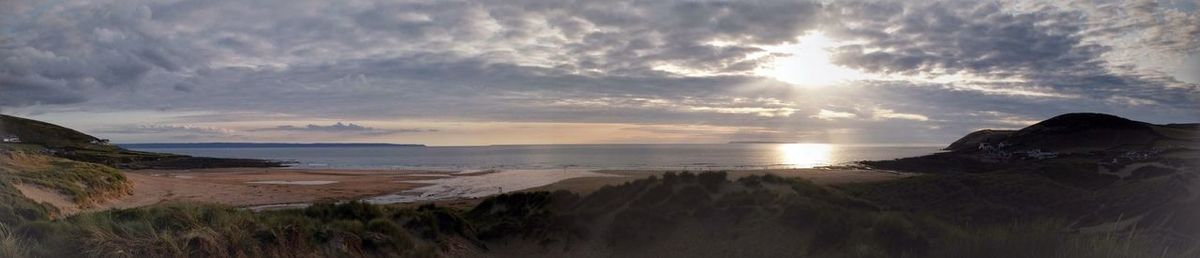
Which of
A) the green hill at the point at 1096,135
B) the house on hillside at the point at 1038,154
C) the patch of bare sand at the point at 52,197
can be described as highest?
the green hill at the point at 1096,135

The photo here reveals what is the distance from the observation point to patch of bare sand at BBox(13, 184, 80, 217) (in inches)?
744

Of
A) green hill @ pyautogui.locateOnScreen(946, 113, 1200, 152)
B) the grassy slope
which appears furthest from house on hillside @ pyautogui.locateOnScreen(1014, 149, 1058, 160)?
the grassy slope

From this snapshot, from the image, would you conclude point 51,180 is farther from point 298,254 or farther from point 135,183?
point 298,254

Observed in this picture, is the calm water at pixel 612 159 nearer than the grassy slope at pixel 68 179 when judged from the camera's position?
No

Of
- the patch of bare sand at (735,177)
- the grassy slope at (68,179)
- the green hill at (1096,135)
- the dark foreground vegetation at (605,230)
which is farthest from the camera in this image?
the green hill at (1096,135)

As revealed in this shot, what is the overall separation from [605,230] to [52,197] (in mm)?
19088

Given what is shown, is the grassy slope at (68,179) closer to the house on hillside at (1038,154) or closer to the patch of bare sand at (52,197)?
the patch of bare sand at (52,197)

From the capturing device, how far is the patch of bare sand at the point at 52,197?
18.9 metres

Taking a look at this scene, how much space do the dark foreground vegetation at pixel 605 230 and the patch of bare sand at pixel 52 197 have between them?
12330 millimetres

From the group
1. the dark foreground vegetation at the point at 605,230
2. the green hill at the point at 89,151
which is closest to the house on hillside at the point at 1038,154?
the dark foreground vegetation at the point at 605,230

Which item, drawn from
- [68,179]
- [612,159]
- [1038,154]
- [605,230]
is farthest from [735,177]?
[612,159]

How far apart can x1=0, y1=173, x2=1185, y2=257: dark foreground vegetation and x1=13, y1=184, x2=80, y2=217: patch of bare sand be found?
1233 cm

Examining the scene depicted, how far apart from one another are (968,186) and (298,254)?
16416mm

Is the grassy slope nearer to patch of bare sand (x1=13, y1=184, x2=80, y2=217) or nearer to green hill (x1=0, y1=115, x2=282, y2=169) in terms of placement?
patch of bare sand (x1=13, y1=184, x2=80, y2=217)
